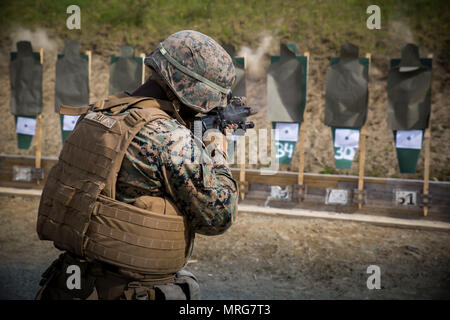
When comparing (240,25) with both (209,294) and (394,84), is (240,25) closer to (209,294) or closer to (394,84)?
(394,84)

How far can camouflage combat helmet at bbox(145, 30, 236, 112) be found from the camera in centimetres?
167

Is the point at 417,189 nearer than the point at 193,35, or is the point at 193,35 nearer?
the point at 193,35

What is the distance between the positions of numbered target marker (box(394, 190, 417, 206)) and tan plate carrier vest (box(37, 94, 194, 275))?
4694 mm

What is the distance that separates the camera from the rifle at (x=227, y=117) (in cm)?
196

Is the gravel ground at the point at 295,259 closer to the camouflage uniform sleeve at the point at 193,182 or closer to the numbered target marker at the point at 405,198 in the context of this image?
the numbered target marker at the point at 405,198

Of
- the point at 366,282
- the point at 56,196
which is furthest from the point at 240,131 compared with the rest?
the point at 366,282

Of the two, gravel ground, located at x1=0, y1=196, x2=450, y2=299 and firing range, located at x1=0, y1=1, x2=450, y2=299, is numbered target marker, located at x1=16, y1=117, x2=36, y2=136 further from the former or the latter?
gravel ground, located at x1=0, y1=196, x2=450, y2=299

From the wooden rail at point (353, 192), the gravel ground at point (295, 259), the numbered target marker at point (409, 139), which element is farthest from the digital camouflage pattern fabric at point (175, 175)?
the numbered target marker at point (409, 139)

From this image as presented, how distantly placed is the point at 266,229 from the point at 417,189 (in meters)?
2.27

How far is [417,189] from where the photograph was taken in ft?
18.1

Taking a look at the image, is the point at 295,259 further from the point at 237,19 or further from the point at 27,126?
the point at 237,19

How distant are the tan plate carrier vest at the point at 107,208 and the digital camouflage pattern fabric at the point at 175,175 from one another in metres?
0.04

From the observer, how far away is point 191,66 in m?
1.67

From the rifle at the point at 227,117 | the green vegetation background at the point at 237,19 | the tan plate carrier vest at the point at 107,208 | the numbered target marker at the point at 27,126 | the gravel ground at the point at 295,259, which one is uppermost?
the green vegetation background at the point at 237,19
